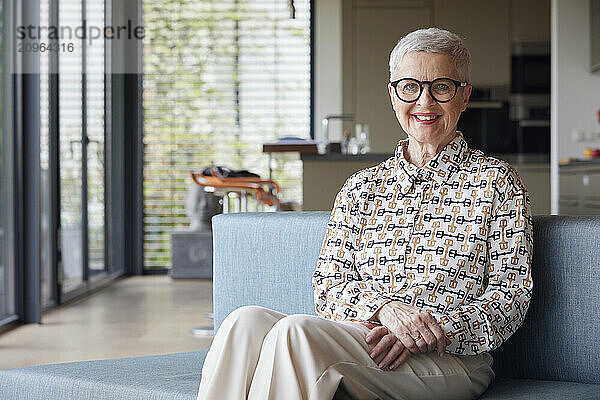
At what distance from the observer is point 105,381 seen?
198cm

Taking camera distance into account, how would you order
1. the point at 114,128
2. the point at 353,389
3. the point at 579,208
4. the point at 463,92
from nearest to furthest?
the point at 353,389 < the point at 463,92 < the point at 579,208 < the point at 114,128

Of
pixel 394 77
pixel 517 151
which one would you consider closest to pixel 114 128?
pixel 517 151

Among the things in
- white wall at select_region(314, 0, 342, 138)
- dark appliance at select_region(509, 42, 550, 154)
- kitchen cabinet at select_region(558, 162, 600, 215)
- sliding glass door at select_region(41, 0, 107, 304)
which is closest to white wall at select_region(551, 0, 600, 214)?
kitchen cabinet at select_region(558, 162, 600, 215)

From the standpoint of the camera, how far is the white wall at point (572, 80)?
6363 millimetres

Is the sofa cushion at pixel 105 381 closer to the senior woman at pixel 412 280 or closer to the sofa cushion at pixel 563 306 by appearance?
the senior woman at pixel 412 280

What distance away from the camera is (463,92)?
2092 mm

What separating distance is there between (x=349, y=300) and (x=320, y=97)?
589cm

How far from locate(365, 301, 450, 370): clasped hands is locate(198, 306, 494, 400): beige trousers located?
0.06 ft

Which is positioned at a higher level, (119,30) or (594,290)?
(119,30)

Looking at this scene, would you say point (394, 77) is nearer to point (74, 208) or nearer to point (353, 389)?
point (353, 389)

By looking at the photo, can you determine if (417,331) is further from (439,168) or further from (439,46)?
(439,46)

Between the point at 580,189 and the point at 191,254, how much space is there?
3073mm

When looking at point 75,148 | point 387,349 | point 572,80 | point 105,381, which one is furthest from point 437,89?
point 572,80

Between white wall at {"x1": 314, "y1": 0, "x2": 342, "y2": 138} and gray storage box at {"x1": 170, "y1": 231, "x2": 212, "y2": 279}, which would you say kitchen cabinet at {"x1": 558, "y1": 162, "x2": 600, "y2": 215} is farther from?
→ gray storage box at {"x1": 170, "y1": 231, "x2": 212, "y2": 279}
